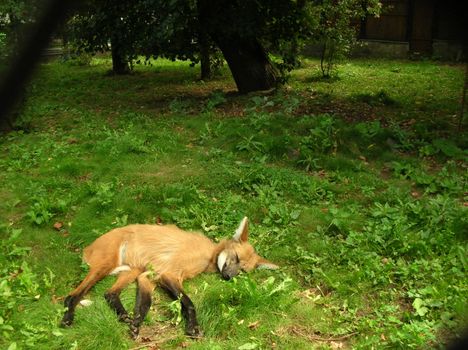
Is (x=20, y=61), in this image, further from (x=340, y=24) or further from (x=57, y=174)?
(x=340, y=24)

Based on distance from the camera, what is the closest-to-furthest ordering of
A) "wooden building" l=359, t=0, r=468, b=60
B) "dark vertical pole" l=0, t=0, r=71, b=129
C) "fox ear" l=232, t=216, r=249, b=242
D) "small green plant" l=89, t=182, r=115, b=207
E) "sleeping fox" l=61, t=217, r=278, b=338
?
"dark vertical pole" l=0, t=0, r=71, b=129, "sleeping fox" l=61, t=217, r=278, b=338, "fox ear" l=232, t=216, r=249, b=242, "small green plant" l=89, t=182, r=115, b=207, "wooden building" l=359, t=0, r=468, b=60

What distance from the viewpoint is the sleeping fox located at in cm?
384

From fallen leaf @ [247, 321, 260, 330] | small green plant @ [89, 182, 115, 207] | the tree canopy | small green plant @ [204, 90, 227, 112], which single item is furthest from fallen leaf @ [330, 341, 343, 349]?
small green plant @ [204, 90, 227, 112]

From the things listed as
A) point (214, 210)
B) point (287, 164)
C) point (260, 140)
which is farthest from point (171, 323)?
point (260, 140)

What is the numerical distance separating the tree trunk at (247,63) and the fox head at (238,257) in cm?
551

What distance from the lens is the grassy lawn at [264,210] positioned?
333 cm

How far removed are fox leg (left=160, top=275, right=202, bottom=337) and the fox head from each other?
0.42 metres

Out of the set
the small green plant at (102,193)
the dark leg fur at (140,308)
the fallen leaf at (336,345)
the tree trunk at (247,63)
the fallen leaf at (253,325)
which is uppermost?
the tree trunk at (247,63)

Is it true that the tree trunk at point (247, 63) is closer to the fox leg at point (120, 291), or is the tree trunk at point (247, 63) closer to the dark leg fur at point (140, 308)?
the fox leg at point (120, 291)

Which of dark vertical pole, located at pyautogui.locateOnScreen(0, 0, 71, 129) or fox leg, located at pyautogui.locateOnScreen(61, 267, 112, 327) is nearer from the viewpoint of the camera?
dark vertical pole, located at pyautogui.locateOnScreen(0, 0, 71, 129)

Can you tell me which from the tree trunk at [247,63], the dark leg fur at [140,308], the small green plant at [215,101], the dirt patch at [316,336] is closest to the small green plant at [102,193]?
the dark leg fur at [140,308]

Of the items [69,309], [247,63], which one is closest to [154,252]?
[69,309]

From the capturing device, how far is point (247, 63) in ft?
30.0

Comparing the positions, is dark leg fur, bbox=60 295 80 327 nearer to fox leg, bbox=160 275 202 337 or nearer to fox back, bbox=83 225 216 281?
fox back, bbox=83 225 216 281
